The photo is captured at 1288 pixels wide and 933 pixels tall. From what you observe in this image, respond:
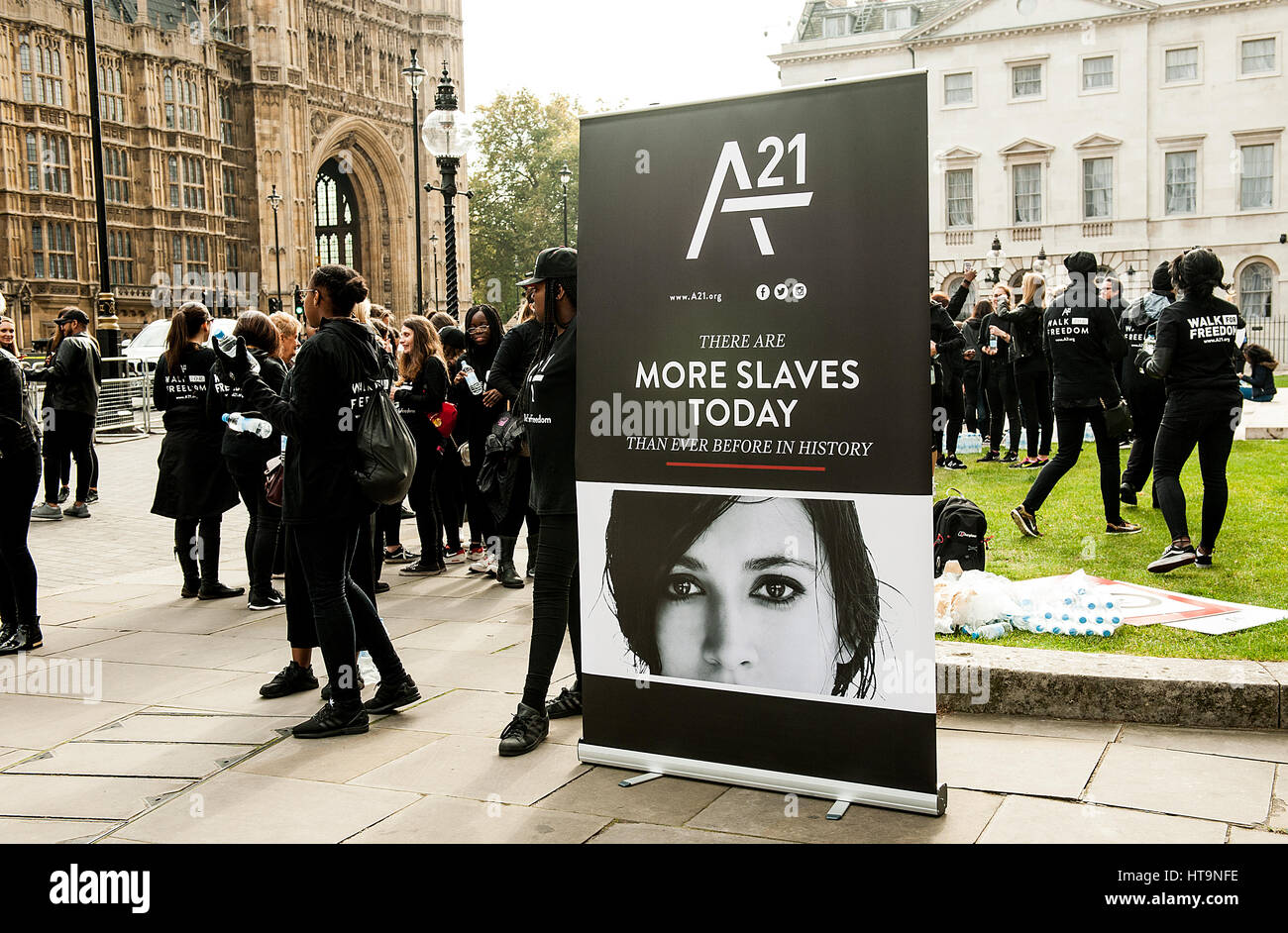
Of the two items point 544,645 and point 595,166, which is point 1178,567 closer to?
point 544,645

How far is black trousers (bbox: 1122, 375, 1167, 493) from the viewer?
30.7 ft

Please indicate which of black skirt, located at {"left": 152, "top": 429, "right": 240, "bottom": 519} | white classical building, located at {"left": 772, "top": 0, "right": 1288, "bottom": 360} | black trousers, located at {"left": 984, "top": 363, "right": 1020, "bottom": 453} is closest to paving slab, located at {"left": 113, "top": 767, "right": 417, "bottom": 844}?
black skirt, located at {"left": 152, "top": 429, "right": 240, "bottom": 519}

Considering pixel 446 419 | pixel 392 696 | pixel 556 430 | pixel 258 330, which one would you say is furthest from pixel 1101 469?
pixel 258 330

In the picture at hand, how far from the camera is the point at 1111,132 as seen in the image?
44.2 metres

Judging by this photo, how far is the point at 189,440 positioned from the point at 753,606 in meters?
5.53

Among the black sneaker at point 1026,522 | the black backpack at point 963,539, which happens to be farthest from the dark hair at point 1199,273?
the black backpack at point 963,539

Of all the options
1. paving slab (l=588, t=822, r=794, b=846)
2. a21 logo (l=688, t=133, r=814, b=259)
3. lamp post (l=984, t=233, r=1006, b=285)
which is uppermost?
lamp post (l=984, t=233, r=1006, b=285)

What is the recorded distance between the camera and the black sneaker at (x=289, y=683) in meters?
5.77

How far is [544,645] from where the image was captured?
16.1 feet

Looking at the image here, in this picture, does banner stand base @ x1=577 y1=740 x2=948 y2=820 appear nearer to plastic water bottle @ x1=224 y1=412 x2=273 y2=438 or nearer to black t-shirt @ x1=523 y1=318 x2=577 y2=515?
black t-shirt @ x1=523 y1=318 x2=577 y2=515

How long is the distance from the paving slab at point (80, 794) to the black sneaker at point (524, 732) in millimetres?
1257

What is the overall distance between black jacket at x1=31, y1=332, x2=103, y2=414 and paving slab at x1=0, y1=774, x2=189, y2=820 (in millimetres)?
8682

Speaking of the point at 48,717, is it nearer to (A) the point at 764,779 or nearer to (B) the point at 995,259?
(A) the point at 764,779

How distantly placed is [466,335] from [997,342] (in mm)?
7173
